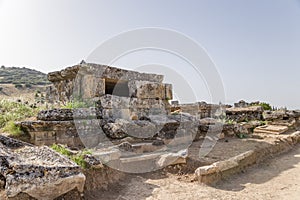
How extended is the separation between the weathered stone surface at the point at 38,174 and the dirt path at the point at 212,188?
57 cm

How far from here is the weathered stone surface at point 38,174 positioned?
235cm

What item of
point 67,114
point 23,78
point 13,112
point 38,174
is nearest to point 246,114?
point 67,114

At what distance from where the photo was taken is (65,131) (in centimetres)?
417

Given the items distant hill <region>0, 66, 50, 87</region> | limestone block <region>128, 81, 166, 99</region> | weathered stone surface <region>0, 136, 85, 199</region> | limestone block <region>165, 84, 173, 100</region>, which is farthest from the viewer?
distant hill <region>0, 66, 50, 87</region>

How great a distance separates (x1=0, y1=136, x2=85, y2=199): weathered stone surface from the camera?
2.35 metres

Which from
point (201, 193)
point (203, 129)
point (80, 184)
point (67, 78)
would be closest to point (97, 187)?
point (80, 184)

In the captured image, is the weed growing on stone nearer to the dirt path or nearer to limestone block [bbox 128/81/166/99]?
limestone block [bbox 128/81/166/99]

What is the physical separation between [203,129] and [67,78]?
4.21 meters

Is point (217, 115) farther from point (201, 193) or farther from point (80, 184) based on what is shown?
point (80, 184)

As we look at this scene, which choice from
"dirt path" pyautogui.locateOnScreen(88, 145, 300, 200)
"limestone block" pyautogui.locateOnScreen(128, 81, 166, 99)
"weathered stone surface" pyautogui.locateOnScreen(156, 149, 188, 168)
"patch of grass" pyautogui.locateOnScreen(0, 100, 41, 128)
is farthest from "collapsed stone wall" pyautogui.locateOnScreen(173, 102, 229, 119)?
"patch of grass" pyautogui.locateOnScreen(0, 100, 41, 128)

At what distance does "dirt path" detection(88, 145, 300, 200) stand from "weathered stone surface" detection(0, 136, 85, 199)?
0.57 metres

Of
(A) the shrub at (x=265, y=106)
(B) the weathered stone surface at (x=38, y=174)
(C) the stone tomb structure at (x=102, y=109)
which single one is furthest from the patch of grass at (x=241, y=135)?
(A) the shrub at (x=265, y=106)

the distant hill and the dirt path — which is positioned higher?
the distant hill

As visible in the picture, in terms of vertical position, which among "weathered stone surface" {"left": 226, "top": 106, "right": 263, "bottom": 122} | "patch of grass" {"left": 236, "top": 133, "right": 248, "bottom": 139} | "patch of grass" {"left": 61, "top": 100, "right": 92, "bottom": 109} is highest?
"patch of grass" {"left": 61, "top": 100, "right": 92, "bottom": 109}
